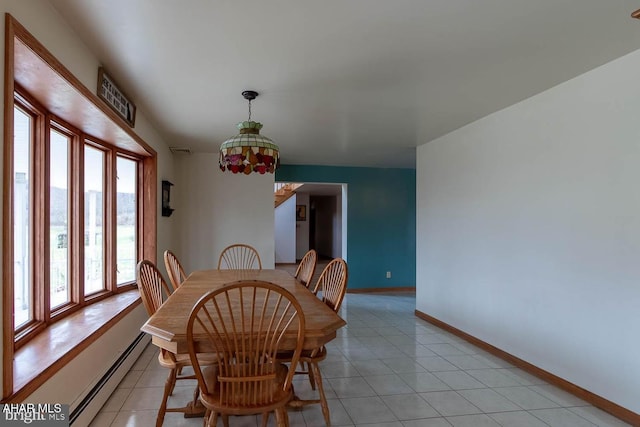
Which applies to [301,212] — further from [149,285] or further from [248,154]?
[149,285]

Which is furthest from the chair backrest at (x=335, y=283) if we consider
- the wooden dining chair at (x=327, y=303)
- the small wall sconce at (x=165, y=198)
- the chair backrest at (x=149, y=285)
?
the small wall sconce at (x=165, y=198)

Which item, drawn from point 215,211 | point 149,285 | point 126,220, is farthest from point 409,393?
point 215,211

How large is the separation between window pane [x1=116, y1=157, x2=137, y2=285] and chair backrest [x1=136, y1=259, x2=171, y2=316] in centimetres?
138

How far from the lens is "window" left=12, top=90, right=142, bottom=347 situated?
6.84 feet

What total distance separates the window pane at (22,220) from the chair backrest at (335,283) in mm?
1781

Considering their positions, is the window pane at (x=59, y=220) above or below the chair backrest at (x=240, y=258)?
above

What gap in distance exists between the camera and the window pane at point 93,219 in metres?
2.92

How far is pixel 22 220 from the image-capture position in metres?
2.08

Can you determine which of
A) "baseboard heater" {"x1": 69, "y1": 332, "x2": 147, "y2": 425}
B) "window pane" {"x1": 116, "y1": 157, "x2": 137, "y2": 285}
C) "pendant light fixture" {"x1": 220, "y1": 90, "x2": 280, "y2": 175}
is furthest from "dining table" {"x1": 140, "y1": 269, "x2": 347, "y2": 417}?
"window pane" {"x1": 116, "y1": 157, "x2": 137, "y2": 285}

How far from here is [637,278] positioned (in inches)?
84.5

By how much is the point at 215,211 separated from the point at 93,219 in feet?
7.31

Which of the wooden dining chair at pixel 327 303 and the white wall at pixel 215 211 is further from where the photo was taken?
the white wall at pixel 215 211

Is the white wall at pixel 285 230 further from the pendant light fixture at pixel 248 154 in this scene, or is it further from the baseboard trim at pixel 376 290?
the pendant light fixture at pixel 248 154

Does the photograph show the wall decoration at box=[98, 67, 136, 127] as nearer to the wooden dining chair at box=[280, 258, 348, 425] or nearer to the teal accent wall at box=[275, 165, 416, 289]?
the wooden dining chair at box=[280, 258, 348, 425]
